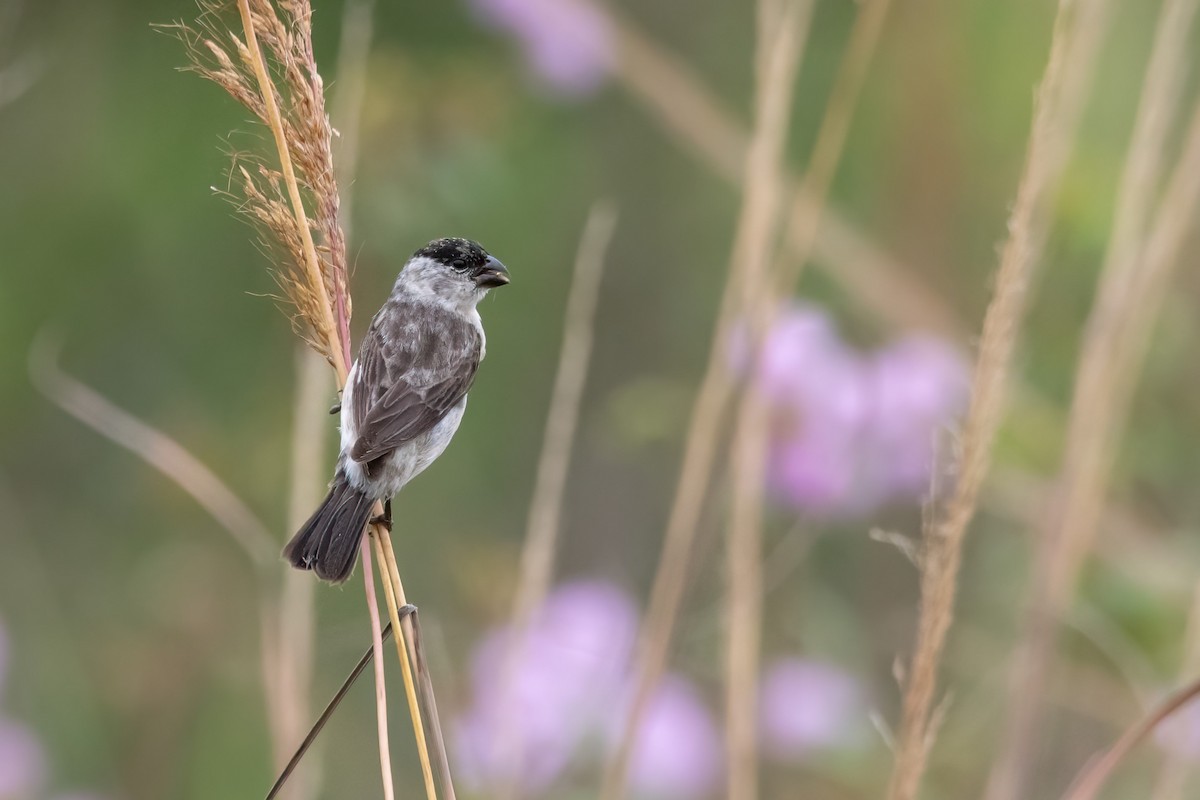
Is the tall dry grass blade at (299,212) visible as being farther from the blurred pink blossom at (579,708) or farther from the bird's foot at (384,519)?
the blurred pink blossom at (579,708)

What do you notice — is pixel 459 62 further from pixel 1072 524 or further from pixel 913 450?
pixel 1072 524

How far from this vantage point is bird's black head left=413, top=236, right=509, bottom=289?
A: 1.86 m

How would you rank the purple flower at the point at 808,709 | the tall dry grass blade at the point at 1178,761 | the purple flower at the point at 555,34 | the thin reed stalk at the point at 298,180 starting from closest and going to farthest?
the thin reed stalk at the point at 298,180 < the tall dry grass blade at the point at 1178,761 < the purple flower at the point at 808,709 < the purple flower at the point at 555,34

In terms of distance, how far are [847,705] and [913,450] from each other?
508mm

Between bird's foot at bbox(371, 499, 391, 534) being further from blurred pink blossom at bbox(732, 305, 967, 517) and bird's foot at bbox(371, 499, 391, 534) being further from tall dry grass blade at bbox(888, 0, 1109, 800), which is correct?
blurred pink blossom at bbox(732, 305, 967, 517)

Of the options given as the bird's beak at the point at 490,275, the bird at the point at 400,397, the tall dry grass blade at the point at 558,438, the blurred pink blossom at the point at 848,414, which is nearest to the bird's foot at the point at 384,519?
the bird at the point at 400,397

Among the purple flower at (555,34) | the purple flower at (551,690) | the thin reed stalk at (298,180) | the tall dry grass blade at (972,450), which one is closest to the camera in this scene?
the thin reed stalk at (298,180)

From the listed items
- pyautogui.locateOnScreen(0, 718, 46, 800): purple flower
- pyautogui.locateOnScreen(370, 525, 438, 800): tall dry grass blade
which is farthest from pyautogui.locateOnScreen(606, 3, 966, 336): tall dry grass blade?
pyautogui.locateOnScreen(0, 718, 46, 800): purple flower

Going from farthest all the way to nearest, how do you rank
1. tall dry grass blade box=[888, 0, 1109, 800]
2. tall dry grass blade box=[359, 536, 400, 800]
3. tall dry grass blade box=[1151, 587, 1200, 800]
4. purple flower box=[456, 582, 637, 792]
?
purple flower box=[456, 582, 637, 792] → tall dry grass blade box=[1151, 587, 1200, 800] → tall dry grass blade box=[888, 0, 1109, 800] → tall dry grass blade box=[359, 536, 400, 800]

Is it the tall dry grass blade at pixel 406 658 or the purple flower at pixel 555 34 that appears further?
the purple flower at pixel 555 34

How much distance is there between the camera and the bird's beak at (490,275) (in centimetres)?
184

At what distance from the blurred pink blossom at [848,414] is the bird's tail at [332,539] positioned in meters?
1.18

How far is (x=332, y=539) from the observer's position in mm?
1444

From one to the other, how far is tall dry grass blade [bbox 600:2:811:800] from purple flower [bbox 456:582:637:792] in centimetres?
35
